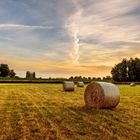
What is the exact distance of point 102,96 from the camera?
17.4 metres

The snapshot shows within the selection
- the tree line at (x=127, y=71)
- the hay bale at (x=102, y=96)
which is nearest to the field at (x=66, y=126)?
the hay bale at (x=102, y=96)

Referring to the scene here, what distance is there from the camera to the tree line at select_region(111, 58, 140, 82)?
411ft

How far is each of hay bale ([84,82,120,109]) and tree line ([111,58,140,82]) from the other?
106 meters

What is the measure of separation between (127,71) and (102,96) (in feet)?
373

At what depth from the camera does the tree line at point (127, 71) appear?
411 ft

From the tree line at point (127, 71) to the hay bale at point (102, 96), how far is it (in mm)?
105860

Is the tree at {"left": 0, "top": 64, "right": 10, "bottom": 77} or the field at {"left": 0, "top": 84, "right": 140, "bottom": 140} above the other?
the tree at {"left": 0, "top": 64, "right": 10, "bottom": 77}

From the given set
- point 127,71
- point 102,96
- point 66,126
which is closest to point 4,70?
point 127,71

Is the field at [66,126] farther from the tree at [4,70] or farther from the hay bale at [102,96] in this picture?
the tree at [4,70]

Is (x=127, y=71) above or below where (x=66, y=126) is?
above

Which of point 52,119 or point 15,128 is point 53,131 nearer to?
point 15,128

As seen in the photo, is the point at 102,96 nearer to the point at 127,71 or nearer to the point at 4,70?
the point at 127,71

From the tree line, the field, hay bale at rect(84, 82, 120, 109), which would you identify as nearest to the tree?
the tree line

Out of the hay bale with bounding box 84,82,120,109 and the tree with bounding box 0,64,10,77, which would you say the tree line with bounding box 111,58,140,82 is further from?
the hay bale with bounding box 84,82,120,109
